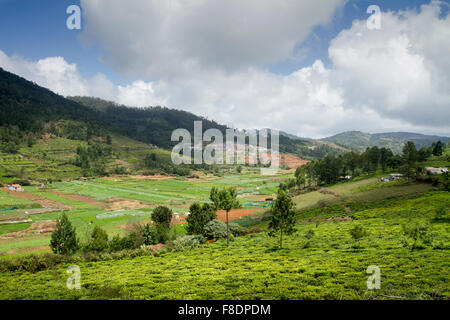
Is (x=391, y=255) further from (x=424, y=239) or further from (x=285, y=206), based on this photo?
(x=285, y=206)

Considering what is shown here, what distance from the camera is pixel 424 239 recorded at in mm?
23125

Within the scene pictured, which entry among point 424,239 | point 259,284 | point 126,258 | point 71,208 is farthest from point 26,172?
point 424,239

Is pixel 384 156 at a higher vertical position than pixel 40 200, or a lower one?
higher

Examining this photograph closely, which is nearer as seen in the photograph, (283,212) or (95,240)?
(283,212)

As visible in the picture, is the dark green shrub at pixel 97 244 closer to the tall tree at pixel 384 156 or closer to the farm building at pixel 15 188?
the farm building at pixel 15 188

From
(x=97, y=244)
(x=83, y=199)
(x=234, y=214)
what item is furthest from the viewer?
(x=83, y=199)

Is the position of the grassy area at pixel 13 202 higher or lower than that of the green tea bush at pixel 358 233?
lower

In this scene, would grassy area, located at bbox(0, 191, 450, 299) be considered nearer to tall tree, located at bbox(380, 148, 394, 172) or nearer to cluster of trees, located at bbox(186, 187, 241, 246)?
cluster of trees, located at bbox(186, 187, 241, 246)

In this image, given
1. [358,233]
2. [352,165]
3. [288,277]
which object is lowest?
[358,233]

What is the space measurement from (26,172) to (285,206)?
166m

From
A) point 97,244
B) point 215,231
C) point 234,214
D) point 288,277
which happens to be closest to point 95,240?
point 97,244

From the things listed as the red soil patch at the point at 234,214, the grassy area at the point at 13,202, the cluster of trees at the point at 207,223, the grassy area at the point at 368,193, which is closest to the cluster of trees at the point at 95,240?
the cluster of trees at the point at 207,223

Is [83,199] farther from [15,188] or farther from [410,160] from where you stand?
[410,160]

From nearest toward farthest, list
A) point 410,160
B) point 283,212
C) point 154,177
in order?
point 283,212 < point 410,160 < point 154,177
